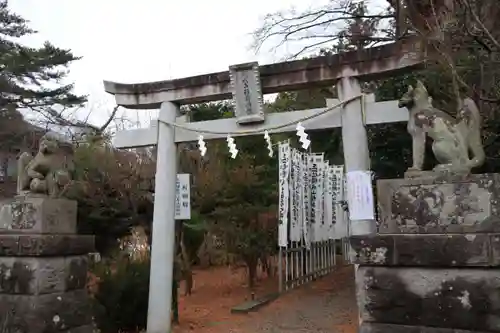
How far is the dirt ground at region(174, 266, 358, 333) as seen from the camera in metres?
8.93

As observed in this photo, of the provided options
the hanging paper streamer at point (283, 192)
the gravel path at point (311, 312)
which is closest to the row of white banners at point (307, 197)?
the hanging paper streamer at point (283, 192)

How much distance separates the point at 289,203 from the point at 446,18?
21.2 feet

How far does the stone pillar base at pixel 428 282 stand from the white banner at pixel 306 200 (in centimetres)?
796

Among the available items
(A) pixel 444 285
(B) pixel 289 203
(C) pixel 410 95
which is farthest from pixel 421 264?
(B) pixel 289 203

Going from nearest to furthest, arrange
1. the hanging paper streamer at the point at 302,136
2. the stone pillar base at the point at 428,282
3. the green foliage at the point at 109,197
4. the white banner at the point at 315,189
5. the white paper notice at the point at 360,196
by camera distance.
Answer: the stone pillar base at the point at 428,282 < the white paper notice at the point at 360,196 < the hanging paper streamer at the point at 302,136 < the white banner at the point at 315,189 < the green foliage at the point at 109,197

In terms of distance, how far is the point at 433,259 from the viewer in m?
3.63

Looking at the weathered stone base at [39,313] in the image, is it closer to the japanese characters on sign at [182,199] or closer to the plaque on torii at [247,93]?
the japanese characters on sign at [182,199]

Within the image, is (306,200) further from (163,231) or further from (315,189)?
(163,231)

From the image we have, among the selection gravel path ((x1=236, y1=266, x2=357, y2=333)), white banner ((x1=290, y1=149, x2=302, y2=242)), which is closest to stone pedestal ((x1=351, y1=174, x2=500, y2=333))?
gravel path ((x1=236, y1=266, x2=357, y2=333))

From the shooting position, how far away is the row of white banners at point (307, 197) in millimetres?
10969

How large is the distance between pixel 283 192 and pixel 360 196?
4024 mm

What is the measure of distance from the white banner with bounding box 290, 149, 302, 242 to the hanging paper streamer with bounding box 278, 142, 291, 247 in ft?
0.89

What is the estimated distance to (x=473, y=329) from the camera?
3.46m

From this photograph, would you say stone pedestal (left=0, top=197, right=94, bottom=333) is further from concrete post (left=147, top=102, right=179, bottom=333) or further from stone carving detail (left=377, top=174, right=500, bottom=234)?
stone carving detail (left=377, top=174, right=500, bottom=234)
